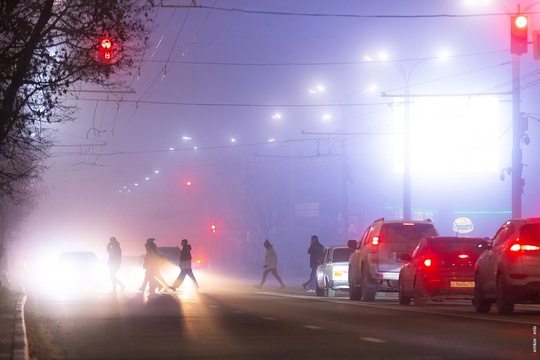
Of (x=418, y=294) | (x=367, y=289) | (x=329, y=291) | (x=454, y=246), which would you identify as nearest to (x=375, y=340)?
(x=418, y=294)

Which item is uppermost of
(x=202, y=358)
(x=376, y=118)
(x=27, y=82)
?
(x=376, y=118)

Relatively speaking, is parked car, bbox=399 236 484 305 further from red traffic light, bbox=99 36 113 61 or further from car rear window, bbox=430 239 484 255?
red traffic light, bbox=99 36 113 61

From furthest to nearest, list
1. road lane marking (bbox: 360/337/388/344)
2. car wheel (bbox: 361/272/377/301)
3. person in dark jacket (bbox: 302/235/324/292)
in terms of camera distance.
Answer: person in dark jacket (bbox: 302/235/324/292), car wheel (bbox: 361/272/377/301), road lane marking (bbox: 360/337/388/344)

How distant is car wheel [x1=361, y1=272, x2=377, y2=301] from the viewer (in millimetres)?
27531

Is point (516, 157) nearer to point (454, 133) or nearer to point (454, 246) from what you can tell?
point (454, 246)

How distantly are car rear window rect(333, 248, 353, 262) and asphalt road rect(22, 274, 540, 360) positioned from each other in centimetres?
1102

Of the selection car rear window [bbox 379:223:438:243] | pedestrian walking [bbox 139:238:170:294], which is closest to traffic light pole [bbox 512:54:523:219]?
car rear window [bbox 379:223:438:243]

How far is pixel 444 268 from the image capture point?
77.6 feet

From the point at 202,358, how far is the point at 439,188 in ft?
219

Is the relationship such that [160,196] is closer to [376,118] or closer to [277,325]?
[376,118]

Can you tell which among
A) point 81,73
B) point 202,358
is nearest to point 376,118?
point 81,73

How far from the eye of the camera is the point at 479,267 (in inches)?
829

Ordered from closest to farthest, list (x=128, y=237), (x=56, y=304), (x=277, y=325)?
1. (x=277, y=325)
2. (x=56, y=304)
3. (x=128, y=237)

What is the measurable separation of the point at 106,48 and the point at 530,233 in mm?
7962
